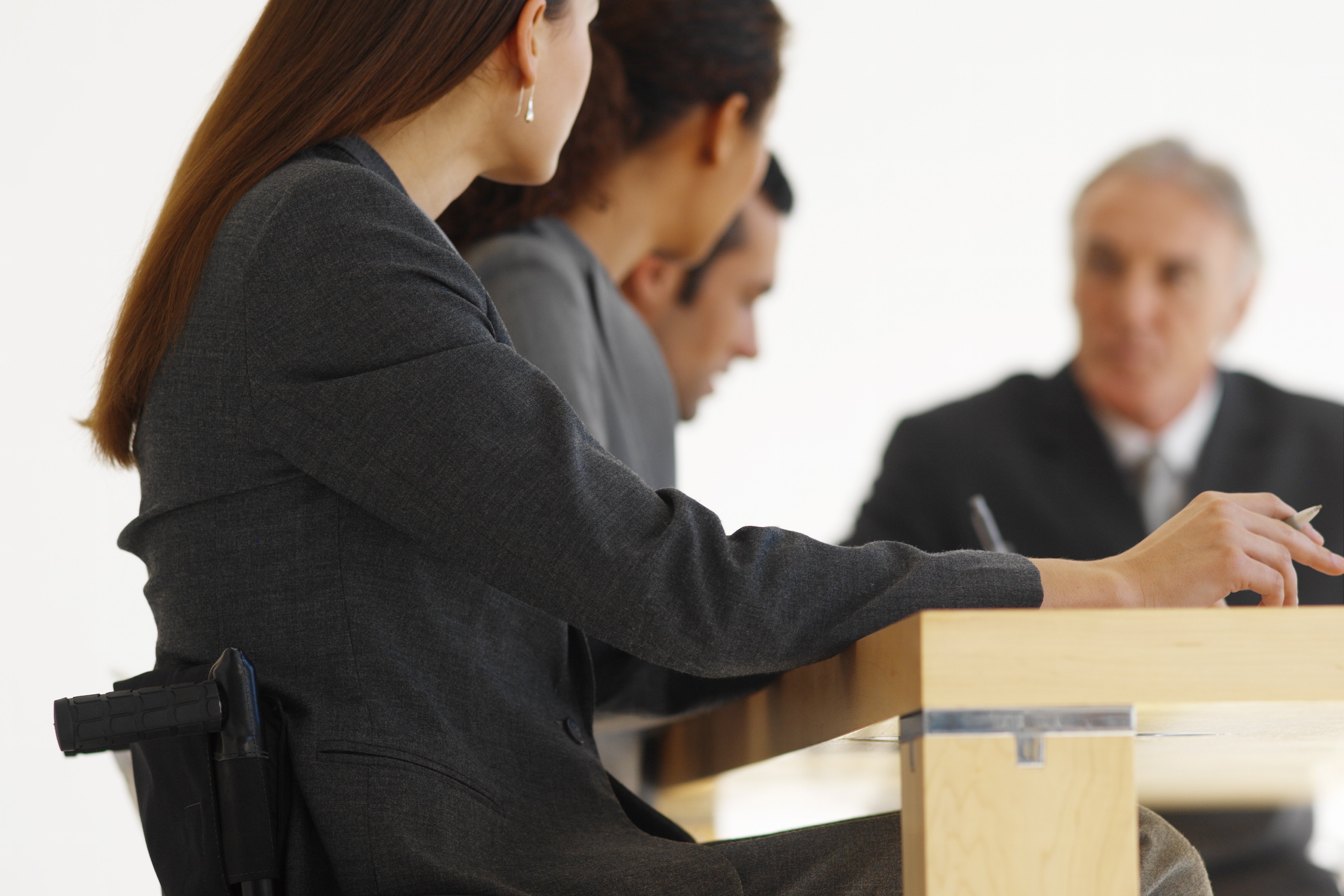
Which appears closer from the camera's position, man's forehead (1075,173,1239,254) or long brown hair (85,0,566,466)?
long brown hair (85,0,566,466)

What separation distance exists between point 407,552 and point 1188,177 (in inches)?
97.4

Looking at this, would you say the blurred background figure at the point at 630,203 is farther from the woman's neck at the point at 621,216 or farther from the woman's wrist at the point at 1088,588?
the woman's wrist at the point at 1088,588

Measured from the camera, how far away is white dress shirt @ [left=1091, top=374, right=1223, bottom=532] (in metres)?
2.44

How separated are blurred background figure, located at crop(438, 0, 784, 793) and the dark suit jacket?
2.57 ft

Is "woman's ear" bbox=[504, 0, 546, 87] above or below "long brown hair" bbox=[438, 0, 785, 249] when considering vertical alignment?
below

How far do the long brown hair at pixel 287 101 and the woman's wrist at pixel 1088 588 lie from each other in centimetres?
48

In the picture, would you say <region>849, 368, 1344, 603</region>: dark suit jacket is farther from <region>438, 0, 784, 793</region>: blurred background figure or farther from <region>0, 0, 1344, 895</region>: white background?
<region>438, 0, 784, 793</region>: blurred background figure

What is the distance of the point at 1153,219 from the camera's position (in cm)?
262

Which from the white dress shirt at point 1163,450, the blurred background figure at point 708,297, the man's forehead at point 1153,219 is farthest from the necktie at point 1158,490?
the blurred background figure at point 708,297

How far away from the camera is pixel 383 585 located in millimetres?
693

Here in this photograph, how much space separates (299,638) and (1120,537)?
6.48 ft

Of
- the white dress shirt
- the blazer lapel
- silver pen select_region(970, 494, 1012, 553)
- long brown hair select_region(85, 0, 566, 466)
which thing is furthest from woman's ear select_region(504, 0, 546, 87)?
the white dress shirt

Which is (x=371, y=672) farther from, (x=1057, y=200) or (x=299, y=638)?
(x=1057, y=200)

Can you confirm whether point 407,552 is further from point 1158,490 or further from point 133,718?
point 1158,490
